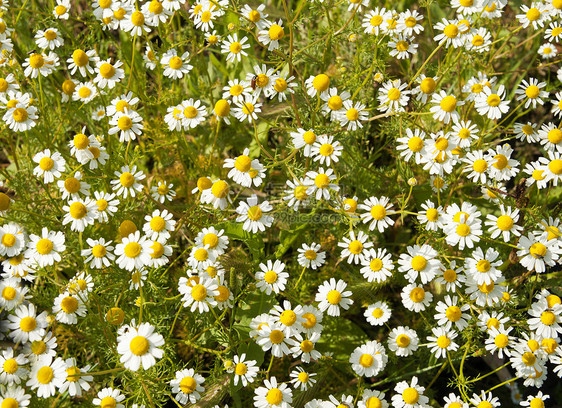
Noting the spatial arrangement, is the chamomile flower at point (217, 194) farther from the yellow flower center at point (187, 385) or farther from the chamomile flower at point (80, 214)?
the yellow flower center at point (187, 385)

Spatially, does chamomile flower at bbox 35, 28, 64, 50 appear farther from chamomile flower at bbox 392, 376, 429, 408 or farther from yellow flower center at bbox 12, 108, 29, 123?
chamomile flower at bbox 392, 376, 429, 408

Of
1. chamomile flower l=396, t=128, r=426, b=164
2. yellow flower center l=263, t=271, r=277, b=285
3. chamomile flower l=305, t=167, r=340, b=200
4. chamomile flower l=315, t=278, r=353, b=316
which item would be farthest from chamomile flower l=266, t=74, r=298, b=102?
chamomile flower l=315, t=278, r=353, b=316

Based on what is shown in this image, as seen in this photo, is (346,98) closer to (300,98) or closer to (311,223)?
(300,98)

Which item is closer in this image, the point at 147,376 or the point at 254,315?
the point at 147,376

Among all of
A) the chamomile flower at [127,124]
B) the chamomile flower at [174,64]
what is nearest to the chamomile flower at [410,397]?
the chamomile flower at [127,124]

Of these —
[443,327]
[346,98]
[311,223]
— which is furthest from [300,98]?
[443,327]

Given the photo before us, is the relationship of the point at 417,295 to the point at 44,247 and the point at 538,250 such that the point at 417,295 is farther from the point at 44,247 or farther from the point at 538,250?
the point at 44,247
